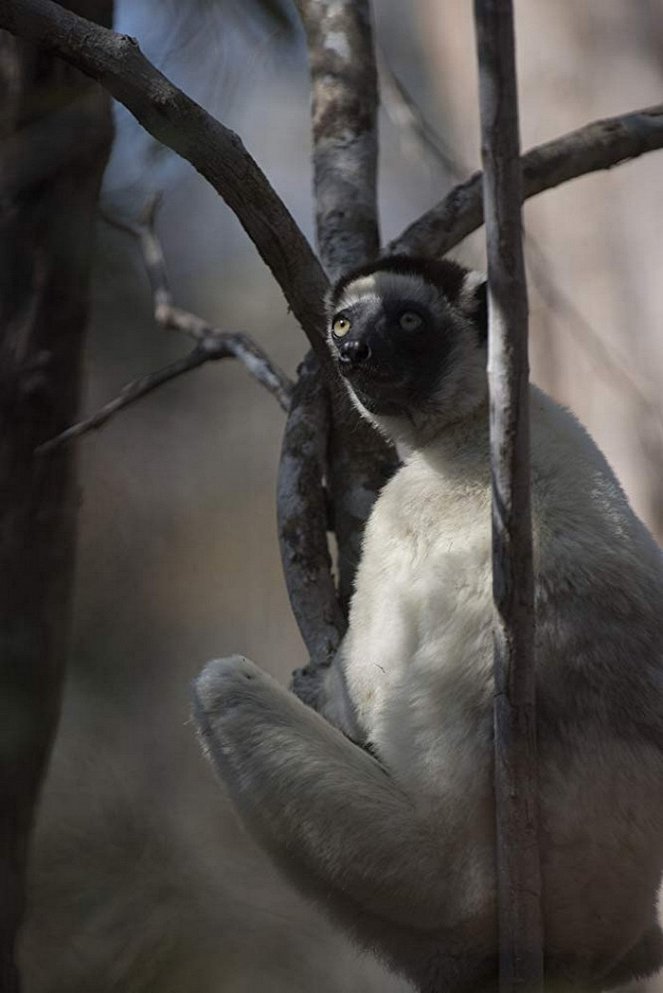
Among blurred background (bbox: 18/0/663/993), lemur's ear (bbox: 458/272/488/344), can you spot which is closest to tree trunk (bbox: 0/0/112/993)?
A: blurred background (bbox: 18/0/663/993)

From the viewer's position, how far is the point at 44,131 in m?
5.12

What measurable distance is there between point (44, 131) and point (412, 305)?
2.22 metres

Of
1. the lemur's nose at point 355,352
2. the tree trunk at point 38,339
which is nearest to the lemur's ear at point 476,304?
the lemur's nose at point 355,352

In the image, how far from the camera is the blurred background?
11.3ft

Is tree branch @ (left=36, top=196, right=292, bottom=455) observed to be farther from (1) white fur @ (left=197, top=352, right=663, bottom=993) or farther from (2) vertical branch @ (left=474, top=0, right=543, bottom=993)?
(2) vertical branch @ (left=474, top=0, right=543, bottom=993)

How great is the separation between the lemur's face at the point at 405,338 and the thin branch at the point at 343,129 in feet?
2.59

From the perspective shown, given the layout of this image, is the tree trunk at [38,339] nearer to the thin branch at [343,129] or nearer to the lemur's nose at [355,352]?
the thin branch at [343,129]

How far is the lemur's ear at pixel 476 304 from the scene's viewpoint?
3.77 m

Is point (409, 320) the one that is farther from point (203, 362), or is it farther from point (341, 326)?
point (203, 362)

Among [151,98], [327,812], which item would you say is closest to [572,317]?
[151,98]

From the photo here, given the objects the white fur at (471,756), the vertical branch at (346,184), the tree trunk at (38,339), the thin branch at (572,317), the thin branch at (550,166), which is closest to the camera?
the white fur at (471,756)

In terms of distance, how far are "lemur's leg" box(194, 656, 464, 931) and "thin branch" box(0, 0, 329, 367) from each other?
1.47 meters

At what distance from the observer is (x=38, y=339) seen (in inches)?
209

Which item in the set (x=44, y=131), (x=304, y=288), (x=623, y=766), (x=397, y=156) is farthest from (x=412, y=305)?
(x=397, y=156)
